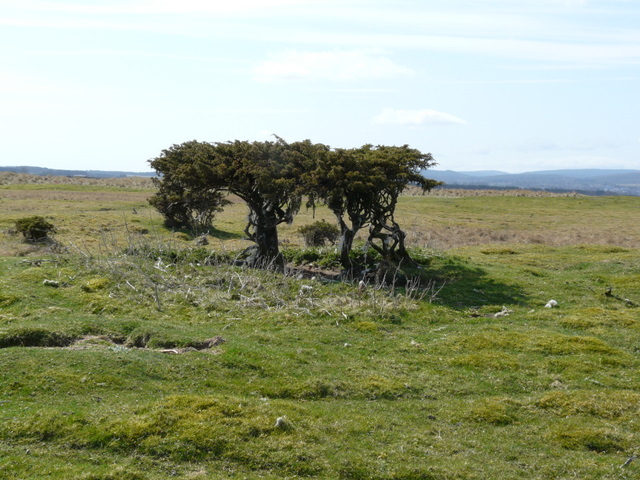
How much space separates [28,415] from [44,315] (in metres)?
8.79

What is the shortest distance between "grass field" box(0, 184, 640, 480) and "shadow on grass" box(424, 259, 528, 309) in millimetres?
168

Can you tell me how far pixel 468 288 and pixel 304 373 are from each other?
1407cm

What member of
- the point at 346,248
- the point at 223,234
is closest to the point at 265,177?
the point at 346,248

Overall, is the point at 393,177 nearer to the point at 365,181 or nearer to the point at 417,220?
the point at 365,181

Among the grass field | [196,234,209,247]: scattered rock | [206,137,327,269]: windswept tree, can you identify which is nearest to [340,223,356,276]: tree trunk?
[206,137,327,269]: windswept tree

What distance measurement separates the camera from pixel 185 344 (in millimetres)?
17203

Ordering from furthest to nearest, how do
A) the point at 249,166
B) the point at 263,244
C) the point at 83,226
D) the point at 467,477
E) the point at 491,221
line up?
the point at 491,221
the point at 83,226
the point at 263,244
the point at 249,166
the point at 467,477

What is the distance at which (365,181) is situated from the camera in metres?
27.6

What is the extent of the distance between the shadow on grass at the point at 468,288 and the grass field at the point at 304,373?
168mm

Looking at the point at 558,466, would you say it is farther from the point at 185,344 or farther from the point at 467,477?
the point at 185,344

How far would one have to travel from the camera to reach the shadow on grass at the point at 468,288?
997 inches

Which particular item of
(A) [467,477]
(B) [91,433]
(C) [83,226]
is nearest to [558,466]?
(A) [467,477]

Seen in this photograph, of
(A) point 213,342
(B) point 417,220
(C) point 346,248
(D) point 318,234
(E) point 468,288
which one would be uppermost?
(C) point 346,248

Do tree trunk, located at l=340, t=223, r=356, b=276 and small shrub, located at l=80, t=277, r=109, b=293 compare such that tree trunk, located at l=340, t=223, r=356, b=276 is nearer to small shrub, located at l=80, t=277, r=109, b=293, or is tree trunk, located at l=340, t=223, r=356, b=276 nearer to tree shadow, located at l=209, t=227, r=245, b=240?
small shrub, located at l=80, t=277, r=109, b=293
